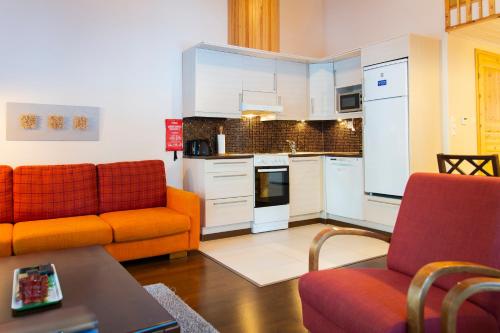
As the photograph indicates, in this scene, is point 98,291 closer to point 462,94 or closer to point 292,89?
point 292,89

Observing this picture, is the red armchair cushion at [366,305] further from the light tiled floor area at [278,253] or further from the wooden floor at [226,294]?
the light tiled floor area at [278,253]

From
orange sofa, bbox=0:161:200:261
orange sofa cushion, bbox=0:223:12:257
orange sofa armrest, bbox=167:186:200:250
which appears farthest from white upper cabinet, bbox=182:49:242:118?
orange sofa cushion, bbox=0:223:12:257

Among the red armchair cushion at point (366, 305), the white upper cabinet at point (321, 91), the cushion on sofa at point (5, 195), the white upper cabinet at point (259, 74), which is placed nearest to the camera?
the red armchair cushion at point (366, 305)

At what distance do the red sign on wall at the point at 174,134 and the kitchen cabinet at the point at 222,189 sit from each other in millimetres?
195

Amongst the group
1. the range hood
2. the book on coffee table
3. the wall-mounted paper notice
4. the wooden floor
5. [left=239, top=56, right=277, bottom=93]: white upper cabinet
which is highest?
Result: [left=239, top=56, right=277, bottom=93]: white upper cabinet

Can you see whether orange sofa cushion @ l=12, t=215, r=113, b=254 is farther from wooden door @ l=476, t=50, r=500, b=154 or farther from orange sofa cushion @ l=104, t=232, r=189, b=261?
wooden door @ l=476, t=50, r=500, b=154

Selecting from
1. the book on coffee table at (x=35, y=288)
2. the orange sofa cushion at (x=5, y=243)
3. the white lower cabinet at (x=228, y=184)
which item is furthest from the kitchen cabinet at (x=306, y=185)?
the book on coffee table at (x=35, y=288)

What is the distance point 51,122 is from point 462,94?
180 inches

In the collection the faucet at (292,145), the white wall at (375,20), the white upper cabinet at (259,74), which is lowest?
the faucet at (292,145)

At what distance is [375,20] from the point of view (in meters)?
5.17

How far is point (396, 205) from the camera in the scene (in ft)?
13.8

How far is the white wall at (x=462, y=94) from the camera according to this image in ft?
14.3

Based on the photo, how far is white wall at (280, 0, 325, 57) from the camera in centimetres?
563

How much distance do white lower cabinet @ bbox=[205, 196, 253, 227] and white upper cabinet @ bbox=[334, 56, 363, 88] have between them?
2.03m
